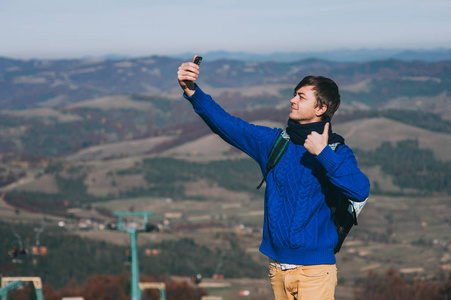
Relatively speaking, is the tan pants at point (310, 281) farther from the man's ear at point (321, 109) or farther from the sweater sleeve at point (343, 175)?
the man's ear at point (321, 109)

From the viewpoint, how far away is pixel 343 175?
792cm

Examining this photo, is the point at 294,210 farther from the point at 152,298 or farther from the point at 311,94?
the point at 152,298

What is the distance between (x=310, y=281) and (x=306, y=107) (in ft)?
6.64

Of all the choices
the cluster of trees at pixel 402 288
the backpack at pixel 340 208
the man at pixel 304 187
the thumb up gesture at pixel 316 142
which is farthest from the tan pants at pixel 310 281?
the cluster of trees at pixel 402 288

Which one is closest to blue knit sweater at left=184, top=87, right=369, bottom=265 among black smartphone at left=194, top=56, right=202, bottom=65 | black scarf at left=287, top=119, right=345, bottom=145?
black scarf at left=287, top=119, right=345, bottom=145

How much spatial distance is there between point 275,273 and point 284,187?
103cm

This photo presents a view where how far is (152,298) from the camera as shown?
12562 centimetres

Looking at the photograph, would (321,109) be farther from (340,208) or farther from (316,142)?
(340,208)

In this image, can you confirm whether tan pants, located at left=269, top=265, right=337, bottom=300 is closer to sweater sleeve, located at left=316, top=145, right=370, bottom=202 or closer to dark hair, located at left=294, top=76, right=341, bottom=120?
sweater sleeve, located at left=316, top=145, right=370, bottom=202

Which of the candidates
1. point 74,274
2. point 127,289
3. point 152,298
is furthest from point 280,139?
point 74,274

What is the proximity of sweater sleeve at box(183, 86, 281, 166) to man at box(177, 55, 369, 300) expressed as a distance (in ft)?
0.04

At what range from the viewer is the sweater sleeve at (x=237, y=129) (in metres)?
8.94

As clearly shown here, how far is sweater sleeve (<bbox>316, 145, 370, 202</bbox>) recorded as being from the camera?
7.94m

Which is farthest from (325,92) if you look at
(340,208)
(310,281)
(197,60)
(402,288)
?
(402,288)
